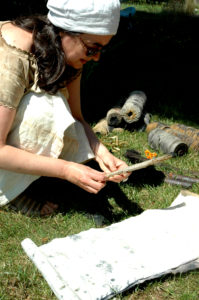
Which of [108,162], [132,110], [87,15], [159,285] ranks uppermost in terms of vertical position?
[87,15]

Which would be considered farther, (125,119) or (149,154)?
(125,119)

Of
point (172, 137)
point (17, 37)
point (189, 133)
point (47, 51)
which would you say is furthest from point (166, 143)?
point (17, 37)

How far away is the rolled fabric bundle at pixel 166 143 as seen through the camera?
3629 millimetres

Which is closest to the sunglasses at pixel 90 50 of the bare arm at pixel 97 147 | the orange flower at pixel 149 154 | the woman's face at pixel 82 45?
the woman's face at pixel 82 45

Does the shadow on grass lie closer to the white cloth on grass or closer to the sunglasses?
the white cloth on grass

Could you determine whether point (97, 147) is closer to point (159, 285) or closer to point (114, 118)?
point (159, 285)

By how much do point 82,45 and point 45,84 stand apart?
1.02 ft

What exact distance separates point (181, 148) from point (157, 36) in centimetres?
483

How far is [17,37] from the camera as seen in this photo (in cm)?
235

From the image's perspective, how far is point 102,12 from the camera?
2.21 metres

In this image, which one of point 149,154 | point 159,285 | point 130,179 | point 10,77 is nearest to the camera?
point 159,285

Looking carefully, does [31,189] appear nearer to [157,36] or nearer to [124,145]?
[124,145]

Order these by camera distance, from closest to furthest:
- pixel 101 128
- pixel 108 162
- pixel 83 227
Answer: pixel 83 227
pixel 108 162
pixel 101 128

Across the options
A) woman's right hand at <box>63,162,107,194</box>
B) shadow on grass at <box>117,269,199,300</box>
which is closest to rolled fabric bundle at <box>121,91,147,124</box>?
woman's right hand at <box>63,162,107,194</box>
